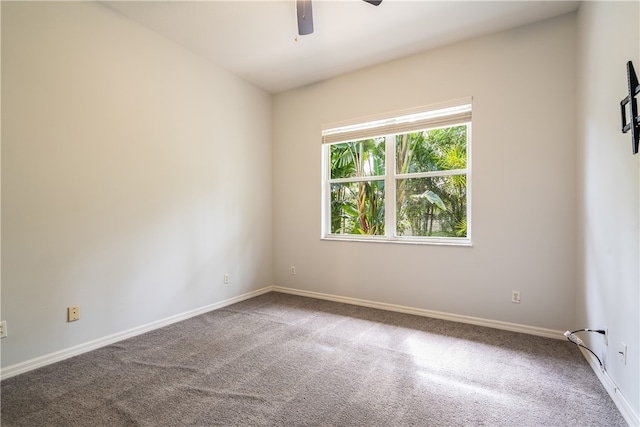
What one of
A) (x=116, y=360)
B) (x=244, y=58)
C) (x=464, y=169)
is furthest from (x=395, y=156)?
(x=116, y=360)

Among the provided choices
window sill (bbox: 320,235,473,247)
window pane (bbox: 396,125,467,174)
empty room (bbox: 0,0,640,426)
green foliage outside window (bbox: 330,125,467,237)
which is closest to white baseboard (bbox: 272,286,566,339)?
empty room (bbox: 0,0,640,426)

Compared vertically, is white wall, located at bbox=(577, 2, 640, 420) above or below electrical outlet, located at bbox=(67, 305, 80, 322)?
above

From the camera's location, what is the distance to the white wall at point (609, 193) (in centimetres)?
159

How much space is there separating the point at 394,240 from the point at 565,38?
7.87 ft

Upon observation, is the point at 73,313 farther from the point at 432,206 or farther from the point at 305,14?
the point at 432,206

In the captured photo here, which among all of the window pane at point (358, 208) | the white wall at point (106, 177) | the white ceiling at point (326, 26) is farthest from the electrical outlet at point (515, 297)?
the white wall at point (106, 177)

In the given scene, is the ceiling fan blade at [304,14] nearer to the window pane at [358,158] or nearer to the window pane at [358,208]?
the window pane at [358,158]

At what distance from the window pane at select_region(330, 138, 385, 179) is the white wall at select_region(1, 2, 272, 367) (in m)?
1.30

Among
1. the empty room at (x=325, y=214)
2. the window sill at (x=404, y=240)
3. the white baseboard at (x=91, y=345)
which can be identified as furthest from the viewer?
the window sill at (x=404, y=240)

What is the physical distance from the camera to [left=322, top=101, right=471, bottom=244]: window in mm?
3203

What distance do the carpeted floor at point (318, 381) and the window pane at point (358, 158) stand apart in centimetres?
189

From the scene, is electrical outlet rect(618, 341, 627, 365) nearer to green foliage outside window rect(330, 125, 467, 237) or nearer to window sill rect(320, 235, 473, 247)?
window sill rect(320, 235, 473, 247)

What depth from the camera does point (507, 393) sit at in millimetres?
1830

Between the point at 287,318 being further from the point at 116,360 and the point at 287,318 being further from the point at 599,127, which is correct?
the point at 599,127
